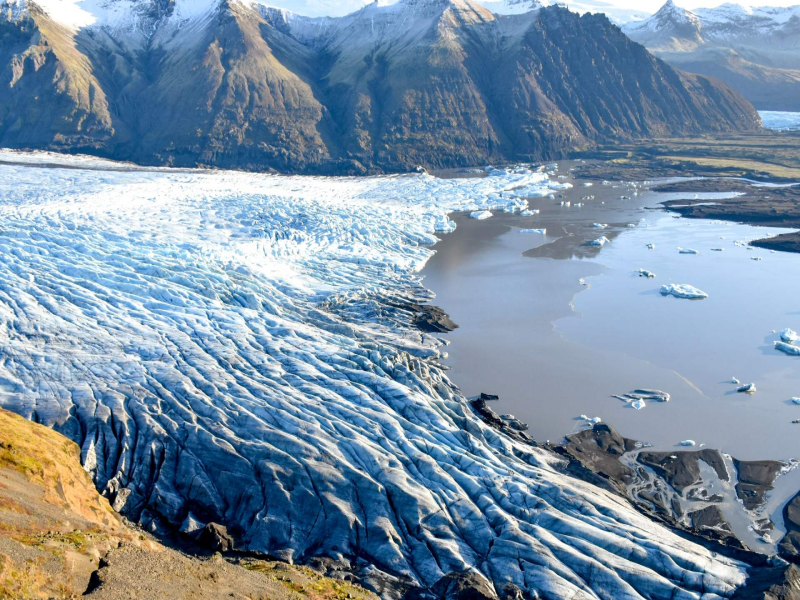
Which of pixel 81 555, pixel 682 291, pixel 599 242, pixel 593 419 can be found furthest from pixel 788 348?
pixel 81 555

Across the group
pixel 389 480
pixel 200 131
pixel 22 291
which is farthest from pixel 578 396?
pixel 200 131

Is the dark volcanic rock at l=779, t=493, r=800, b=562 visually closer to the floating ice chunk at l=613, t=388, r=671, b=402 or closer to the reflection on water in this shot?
the reflection on water

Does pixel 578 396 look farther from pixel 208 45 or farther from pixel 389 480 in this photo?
pixel 208 45

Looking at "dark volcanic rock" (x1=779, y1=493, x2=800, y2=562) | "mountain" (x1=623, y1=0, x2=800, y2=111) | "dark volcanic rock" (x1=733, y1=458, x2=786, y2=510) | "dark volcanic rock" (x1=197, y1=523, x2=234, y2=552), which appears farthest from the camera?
"mountain" (x1=623, y1=0, x2=800, y2=111)

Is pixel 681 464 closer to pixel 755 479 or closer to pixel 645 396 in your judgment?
pixel 755 479

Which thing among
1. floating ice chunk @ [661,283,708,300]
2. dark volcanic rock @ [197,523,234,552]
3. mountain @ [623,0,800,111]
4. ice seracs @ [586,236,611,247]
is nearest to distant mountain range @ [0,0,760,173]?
ice seracs @ [586,236,611,247]

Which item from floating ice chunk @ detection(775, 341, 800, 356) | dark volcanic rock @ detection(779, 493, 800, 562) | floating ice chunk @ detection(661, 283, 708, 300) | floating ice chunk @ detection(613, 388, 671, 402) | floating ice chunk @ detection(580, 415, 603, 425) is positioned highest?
floating ice chunk @ detection(661, 283, 708, 300)
